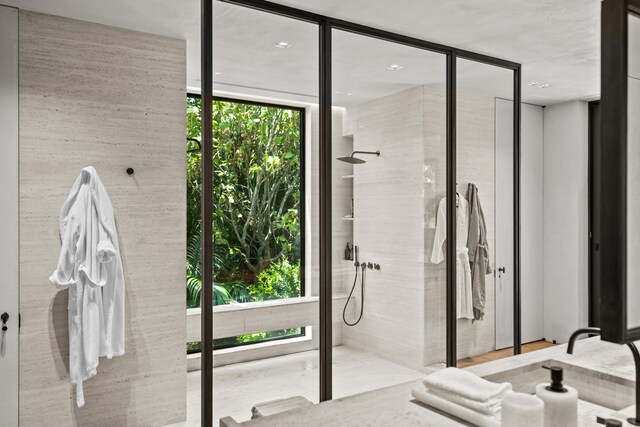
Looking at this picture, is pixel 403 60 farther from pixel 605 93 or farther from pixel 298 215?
pixel 605 93

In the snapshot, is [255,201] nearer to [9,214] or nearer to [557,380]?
[9,214]

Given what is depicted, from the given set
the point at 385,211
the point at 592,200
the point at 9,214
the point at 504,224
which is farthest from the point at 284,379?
the point at 592,200

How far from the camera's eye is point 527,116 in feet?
17.1

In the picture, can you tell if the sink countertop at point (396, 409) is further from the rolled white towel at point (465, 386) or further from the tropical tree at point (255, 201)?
the tropical tree at point (255, 201)

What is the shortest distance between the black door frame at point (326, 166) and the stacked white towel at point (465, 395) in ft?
5.22

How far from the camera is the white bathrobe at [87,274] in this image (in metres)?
2.58

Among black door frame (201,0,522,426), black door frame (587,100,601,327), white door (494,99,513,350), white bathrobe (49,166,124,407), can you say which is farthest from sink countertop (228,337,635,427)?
black door frame (587,100,601,327)

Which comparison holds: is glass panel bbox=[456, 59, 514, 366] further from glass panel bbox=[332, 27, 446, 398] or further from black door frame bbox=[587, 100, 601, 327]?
black door frame bbox=[587, 100, 601, 327]

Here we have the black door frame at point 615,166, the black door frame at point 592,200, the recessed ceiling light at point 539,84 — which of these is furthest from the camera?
the black door frame at point 592,200

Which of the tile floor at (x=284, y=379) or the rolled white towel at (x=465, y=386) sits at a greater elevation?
the rolled white towel at (x=465, y=386)

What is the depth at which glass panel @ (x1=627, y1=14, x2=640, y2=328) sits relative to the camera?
77cm

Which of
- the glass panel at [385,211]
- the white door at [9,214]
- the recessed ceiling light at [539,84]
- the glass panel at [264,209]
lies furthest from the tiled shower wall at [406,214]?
the white door at [9,214]

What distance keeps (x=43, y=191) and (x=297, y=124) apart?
4.82 ft

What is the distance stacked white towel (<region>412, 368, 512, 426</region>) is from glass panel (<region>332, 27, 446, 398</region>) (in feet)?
5.58
